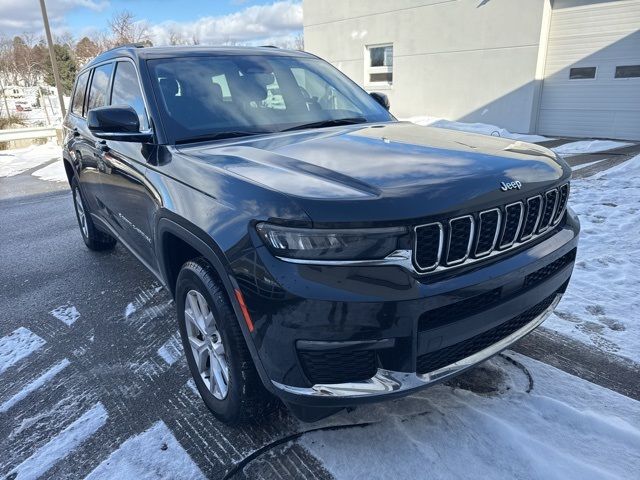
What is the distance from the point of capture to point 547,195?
2.28 metres

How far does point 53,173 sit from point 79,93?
315 inches

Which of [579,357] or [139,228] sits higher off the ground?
[139,228]

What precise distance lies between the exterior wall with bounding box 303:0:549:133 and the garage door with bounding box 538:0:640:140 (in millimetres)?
477

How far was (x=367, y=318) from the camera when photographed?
1.72m

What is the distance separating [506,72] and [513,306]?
11693 mm

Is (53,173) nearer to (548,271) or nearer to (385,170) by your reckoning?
(385,170)

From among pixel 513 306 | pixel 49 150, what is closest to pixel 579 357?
pixel 513 306

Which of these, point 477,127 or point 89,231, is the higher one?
point 477,127

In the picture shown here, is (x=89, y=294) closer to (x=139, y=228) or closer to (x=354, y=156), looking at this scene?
(x=139, y=228)

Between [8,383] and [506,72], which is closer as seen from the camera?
[8,383]

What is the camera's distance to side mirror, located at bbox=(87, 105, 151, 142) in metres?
→ 2.68

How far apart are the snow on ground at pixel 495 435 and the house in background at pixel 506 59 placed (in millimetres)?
10405

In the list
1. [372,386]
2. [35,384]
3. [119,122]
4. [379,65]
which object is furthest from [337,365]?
[379,65]

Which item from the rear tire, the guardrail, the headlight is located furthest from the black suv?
the guardrail
